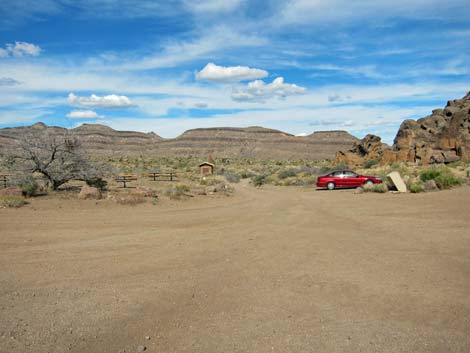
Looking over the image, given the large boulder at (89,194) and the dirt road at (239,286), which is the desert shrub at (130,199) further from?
the dirt road at (239,286)

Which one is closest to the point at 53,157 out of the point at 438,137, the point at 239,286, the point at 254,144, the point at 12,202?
the point at 12,202

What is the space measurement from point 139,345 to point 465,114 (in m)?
46.3

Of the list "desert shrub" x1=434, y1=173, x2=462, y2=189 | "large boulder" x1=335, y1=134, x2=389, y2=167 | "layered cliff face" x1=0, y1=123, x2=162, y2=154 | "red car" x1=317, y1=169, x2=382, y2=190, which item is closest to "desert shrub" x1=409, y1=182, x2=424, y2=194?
"desert shrub" x1=434, y1=173, x2=462, y2=189

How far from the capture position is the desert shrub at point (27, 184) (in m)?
21.4

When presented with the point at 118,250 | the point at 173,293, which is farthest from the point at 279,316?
A: the point at 118,250

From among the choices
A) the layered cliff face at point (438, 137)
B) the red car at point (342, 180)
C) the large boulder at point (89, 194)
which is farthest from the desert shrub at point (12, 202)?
the layered cliff face at point (438, 137)

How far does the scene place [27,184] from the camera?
869 inches

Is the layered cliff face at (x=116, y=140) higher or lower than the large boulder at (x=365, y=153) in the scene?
higher

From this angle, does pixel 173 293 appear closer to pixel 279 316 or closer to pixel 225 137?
pixel 279 316

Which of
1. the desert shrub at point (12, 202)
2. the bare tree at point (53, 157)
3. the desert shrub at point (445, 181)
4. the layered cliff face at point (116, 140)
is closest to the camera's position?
the desert shrub at point (12, 202)

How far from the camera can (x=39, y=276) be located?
793cm

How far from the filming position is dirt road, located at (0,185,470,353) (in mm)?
5367

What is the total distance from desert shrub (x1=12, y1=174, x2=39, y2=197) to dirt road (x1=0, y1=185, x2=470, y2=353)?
315 inches

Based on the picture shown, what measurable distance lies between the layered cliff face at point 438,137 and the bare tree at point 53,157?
106ft
